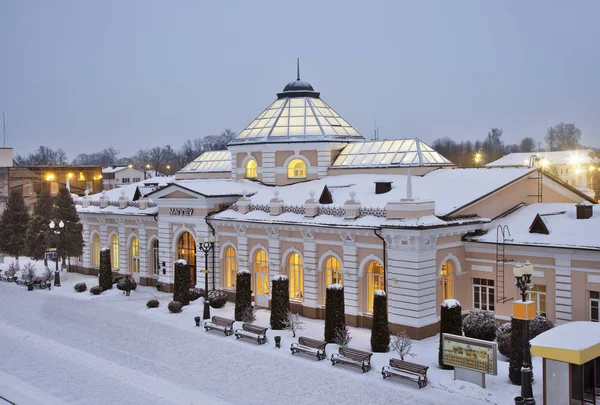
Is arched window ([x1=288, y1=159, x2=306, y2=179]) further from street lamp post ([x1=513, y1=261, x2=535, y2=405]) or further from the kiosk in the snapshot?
the kiosk

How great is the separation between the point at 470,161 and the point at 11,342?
11179cm

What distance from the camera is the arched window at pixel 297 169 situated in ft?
148

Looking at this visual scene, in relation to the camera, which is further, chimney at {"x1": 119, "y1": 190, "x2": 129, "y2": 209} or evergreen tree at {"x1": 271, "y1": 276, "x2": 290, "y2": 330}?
chimney at {"x1": 119, "y1": 190, "x2": 129, "y2": 209}

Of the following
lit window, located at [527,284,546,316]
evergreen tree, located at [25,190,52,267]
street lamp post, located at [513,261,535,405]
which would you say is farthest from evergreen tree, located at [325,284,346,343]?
evergreen tree, located at [25,190,52,267]

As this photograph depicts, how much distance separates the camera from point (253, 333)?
31.1 m

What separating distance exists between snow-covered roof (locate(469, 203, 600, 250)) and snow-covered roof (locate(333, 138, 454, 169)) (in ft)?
24.5

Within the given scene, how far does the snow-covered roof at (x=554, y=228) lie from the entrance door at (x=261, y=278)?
38.6 ft

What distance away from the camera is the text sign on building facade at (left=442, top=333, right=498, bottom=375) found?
78.1 feet

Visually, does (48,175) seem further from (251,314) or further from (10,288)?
(251,314)

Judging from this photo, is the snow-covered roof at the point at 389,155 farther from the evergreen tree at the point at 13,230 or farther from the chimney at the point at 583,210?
the evergreen tree at the point at 13,230

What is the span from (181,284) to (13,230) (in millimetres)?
27922

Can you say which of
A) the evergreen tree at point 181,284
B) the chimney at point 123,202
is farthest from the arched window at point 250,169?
the evergreen tree at point 181,284

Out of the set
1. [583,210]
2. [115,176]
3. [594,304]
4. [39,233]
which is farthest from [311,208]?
[115,176]

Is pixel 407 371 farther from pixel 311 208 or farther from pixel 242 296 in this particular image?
pixel 311 208
